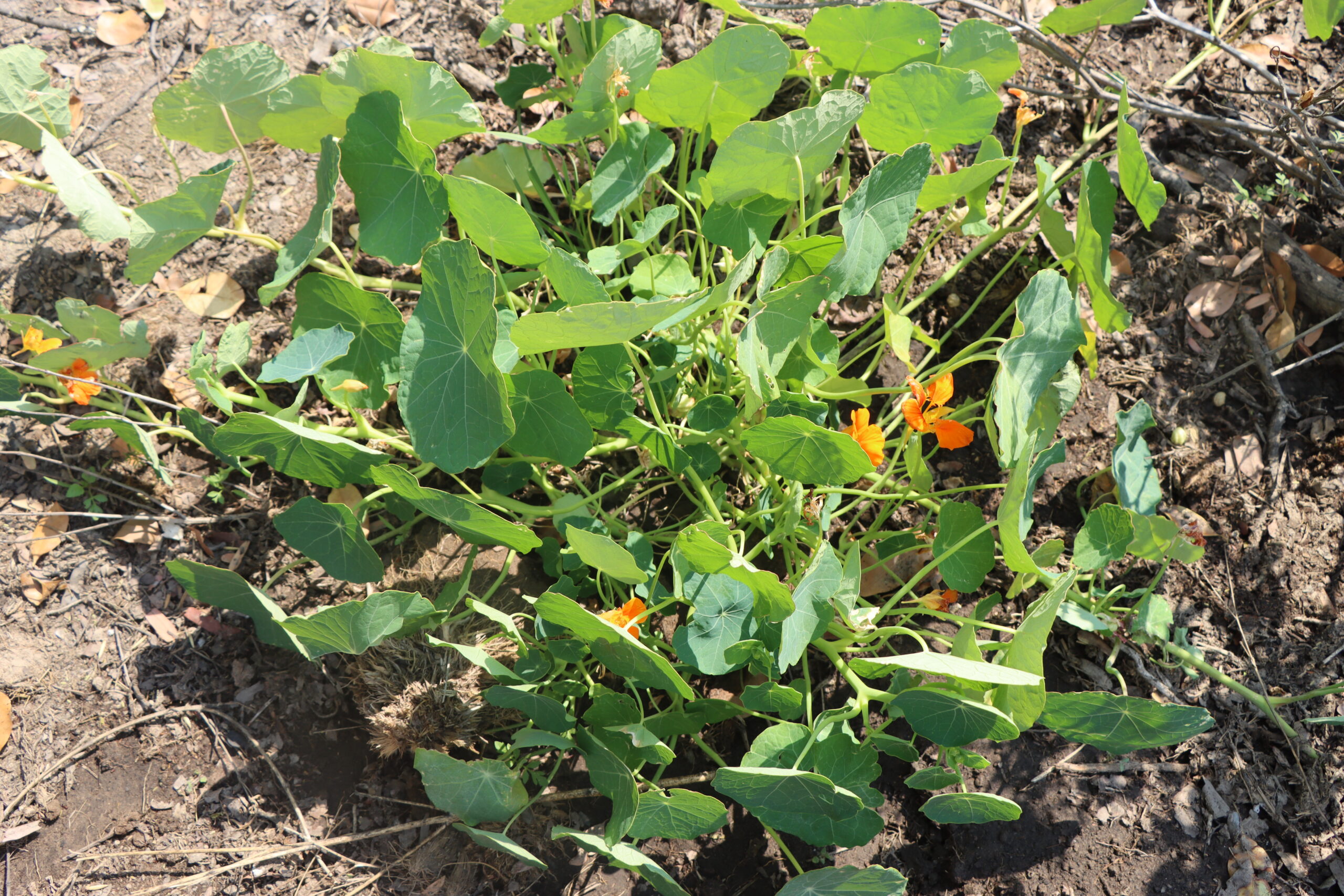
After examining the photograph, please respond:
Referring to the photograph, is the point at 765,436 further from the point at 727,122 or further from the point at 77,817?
the point at 77,817

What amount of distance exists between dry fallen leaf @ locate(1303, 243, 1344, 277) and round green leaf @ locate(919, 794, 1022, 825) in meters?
1.96

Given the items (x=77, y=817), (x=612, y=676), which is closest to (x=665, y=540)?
(x=612, y=676)

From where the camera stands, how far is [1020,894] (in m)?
2.01

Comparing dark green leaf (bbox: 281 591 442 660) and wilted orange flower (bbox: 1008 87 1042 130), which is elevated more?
wilted orange flower (bbox: 1008 87 1042 130)

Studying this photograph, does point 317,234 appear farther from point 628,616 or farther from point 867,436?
point 867,436

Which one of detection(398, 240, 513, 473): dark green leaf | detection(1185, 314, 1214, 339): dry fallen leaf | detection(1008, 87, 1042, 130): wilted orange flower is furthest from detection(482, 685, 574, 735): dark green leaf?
detection(1185, 314, 1214, 339): dry fallen leaf

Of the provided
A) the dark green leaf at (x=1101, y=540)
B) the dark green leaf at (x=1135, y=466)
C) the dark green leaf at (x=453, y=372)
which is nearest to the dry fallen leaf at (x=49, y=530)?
the dark green leaf at (x=453, y=372)

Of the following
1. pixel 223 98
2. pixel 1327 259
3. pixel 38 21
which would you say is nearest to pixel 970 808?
pixel 1327 259

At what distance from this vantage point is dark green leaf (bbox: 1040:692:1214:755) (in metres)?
1.54

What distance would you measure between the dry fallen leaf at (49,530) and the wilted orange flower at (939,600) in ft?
7.57

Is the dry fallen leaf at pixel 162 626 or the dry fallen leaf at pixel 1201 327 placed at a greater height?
the dry fallen leaf at pixel 1201 327

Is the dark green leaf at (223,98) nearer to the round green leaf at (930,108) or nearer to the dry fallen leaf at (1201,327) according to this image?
the round green leaf at (930,108)

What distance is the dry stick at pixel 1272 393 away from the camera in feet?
7.54

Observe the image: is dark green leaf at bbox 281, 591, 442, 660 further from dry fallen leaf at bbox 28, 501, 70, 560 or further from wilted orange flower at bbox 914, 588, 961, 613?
→ wilted orange flower at bbox 914, 588, 961, 613
